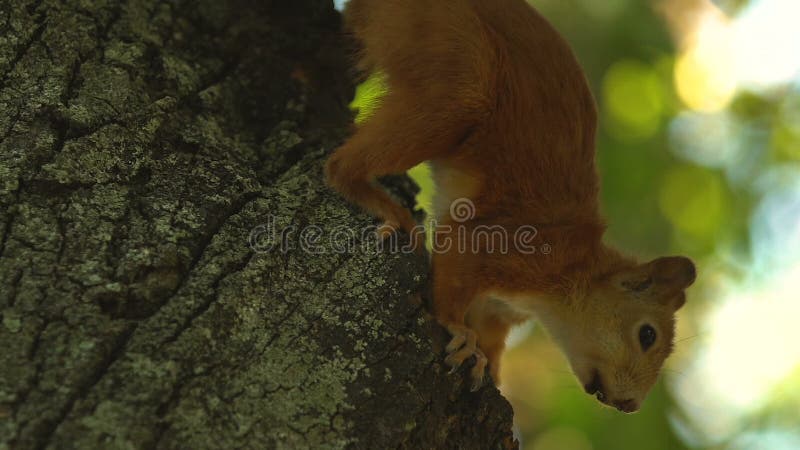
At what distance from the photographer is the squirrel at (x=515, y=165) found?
3.13 meters

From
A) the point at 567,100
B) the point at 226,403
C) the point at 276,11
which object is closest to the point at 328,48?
the point at 276,11

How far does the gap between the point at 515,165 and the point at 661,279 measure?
0.85 metres

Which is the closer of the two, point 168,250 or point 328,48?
point 168,250

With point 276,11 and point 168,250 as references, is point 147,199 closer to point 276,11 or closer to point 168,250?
point 168,250

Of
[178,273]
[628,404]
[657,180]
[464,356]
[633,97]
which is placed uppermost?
[178,273]

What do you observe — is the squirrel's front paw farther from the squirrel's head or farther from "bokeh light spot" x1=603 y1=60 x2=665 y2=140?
"bokeh light spot" x1=603 y1=60 x2=665 y2=140

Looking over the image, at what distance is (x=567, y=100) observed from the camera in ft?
11.2

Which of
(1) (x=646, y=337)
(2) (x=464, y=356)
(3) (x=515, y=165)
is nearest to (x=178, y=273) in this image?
(2) (x=464, y=356)

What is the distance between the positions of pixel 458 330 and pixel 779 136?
10.7 ft

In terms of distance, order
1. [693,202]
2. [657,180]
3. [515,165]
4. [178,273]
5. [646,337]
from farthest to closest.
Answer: [693,202], [657,180], [646,337], [515,165], [178,273]

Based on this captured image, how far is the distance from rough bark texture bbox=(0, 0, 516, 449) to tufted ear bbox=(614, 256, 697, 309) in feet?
4.45

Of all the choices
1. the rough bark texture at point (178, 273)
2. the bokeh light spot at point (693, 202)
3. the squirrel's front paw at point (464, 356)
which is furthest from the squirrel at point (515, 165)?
the bokeh light spot at point (693, 202)

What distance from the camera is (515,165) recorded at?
3.32m

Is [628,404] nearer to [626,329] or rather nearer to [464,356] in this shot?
[626,329]
